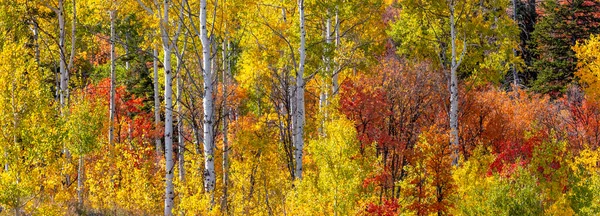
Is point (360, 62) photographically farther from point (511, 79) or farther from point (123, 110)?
point (511, 79)

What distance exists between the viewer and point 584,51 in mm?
33562

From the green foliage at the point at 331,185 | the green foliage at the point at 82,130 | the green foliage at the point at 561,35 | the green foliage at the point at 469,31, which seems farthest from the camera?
the green foliage at the point at 561,35

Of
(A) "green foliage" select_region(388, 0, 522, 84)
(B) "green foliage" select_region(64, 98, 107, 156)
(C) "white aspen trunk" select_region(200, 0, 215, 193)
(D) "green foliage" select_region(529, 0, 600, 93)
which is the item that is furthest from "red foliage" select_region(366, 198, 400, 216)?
(D) "green foliage" select_region(529, 0, 600, 93)

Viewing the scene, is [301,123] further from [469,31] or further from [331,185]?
[469,31]

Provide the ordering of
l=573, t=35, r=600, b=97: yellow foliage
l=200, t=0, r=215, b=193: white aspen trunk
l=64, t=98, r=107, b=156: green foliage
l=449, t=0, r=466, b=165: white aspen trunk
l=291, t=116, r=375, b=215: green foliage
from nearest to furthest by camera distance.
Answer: l=200, t=0, r=215, b=193: white aspen trunk → l=291, t=116, r=375, b=215: green foliage → l=64, t=98, r=107, b=156: green foliage → l=449, t=0, r=466, b=165: white aspen trunk → l=573, t=35, r=600, b=97: yellow foliage

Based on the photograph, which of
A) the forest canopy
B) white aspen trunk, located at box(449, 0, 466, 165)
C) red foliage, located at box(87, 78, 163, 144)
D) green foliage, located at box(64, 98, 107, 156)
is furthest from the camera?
red foliage, located at box(87, 78, 163, 144)

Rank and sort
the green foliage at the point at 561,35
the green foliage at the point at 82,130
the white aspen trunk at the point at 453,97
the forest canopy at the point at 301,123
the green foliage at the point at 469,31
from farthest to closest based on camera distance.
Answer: the green foliage at the point at 561,35 → the green foliage at the point at 469,31 → the white aspen trunk at the point at 453,97 → the green foliage at the point at 82,130 → the forest canopy at the point at 301,123

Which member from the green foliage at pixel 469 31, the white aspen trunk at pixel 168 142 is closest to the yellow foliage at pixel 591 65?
the green foliage at pixel 469 31

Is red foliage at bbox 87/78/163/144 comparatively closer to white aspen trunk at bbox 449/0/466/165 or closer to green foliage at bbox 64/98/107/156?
green foliage at bbox 64/98/107/156

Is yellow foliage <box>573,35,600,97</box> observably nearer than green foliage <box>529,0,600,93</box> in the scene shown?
Yes

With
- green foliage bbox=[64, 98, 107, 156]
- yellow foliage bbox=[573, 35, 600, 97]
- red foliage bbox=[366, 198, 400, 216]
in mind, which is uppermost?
yellow foliage bbox=[573, 35, 600, 97]

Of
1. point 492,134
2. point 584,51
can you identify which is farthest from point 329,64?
point 584,51

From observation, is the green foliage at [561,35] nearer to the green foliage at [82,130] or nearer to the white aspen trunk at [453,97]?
the white aspen trunk at [453,97]

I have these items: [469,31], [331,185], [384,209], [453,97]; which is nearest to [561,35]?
[469,31]
